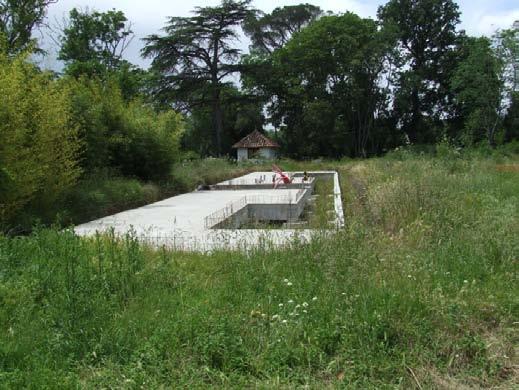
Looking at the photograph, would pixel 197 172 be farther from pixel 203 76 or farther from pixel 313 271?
pixel 203 76

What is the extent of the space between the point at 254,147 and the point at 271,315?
37.3m

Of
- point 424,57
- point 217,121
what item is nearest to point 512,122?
point 424,57

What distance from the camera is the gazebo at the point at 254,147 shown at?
40312 millimetres

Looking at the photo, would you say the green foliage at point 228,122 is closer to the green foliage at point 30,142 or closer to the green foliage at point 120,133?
the green foliage at point 120,133

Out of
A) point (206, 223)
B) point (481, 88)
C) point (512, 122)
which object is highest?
point (481, 88)

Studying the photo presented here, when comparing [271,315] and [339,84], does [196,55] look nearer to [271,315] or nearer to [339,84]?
[339,84]

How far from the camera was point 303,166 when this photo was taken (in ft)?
107

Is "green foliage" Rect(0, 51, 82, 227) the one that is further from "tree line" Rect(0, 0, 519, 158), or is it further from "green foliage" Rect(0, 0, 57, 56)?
"tree line" Rect(0, 0, 519, 158)

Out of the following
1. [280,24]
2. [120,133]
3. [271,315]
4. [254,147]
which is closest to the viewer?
[271,315]

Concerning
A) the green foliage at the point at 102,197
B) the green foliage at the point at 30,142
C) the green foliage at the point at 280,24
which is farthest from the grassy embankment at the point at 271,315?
the green foliage at the point at 280,24

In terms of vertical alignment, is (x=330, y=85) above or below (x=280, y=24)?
below

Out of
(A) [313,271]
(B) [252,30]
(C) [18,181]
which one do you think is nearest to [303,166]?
(B) [252,30]

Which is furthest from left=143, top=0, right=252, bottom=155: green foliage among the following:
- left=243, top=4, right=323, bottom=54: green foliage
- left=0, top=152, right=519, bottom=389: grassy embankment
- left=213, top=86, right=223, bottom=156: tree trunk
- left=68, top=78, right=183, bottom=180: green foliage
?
left=0, top=152, right=519, bottom=389: grassy embankment

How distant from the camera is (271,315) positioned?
11.3 feet
